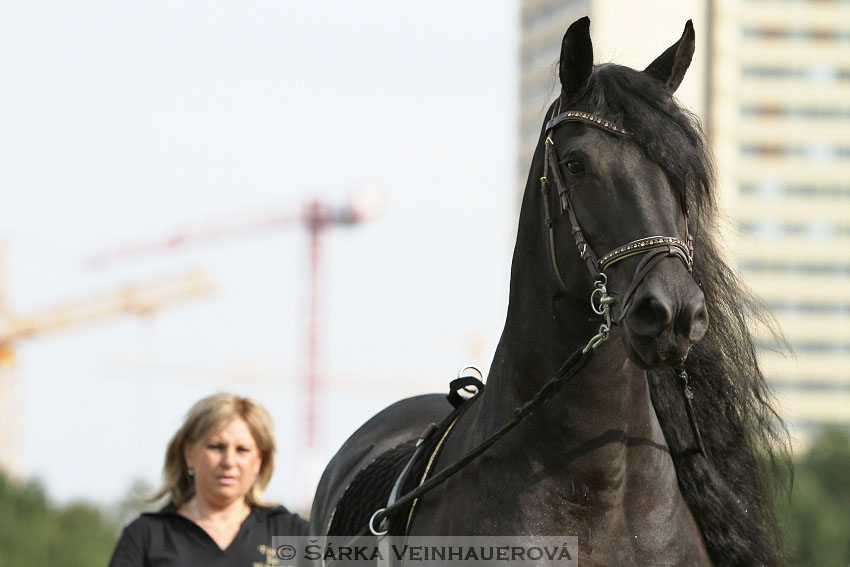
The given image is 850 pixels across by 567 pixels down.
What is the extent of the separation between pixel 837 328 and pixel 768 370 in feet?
393

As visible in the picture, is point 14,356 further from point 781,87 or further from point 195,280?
point 781,87

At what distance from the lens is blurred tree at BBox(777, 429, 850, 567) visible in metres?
56.8

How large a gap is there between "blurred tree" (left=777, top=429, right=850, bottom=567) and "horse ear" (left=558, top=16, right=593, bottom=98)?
43.9 metres

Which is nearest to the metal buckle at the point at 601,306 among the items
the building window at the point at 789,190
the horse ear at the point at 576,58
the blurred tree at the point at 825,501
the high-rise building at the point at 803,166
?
the horse ear at the point at 576,58

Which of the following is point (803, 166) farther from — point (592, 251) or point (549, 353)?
point (592, 251)

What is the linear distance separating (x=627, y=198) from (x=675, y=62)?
2.65ft

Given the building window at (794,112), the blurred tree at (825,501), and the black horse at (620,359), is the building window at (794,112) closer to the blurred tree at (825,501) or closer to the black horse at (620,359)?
the blurred tree at (825,501)

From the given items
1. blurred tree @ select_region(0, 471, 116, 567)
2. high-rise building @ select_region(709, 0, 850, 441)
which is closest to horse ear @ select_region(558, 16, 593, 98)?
blurred tree @ select_region(0, 471, 116, 567)

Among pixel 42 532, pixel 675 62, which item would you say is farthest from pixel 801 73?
pixel 675 62

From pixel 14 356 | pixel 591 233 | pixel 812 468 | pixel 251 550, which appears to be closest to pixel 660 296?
pixel 591 233

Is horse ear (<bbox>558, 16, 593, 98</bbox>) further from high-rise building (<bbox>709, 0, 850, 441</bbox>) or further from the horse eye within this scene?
high-rise building (<bbox>709, 0, 850, 441</bbox>)

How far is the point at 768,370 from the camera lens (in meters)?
7.22

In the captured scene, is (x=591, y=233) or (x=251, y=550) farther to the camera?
(x=251, y=550)

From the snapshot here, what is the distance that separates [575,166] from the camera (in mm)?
5297
